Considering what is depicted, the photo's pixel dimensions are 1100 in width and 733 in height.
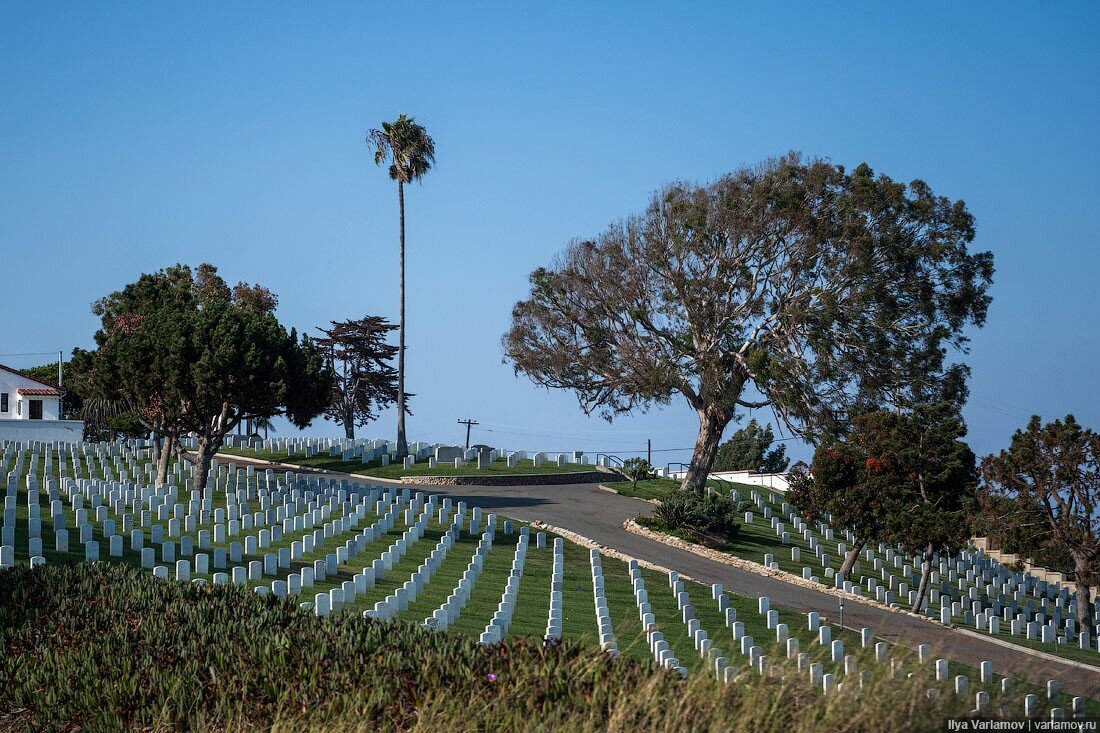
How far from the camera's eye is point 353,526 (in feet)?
98.6

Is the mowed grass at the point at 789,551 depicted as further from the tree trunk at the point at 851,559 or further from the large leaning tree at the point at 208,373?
the large leaning tree at the point at 208,373

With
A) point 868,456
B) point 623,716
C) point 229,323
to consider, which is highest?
point 229,323

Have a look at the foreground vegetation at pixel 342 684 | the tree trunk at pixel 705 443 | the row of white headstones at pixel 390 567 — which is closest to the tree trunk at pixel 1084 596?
the row of white headstones at pixel 390 567

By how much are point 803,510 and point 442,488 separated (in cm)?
1486

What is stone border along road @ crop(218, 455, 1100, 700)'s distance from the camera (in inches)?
887

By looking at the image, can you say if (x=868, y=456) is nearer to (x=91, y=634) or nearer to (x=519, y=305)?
(x=519, y=305)

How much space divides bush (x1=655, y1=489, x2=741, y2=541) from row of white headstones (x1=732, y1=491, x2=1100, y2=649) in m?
2.38

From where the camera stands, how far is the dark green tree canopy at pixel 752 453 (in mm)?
71250

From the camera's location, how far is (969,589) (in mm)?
36062

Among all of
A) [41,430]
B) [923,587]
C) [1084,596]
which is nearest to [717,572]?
[923,587]


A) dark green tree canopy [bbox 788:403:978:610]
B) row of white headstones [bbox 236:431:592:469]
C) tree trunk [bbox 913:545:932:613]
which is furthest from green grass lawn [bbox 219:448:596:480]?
tree trunk [bbox 913:545:932:613]

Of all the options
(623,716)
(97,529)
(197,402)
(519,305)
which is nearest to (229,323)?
(197,402)

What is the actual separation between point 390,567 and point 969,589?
2069cm

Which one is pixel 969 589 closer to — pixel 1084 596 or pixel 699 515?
pixel 1084 596
